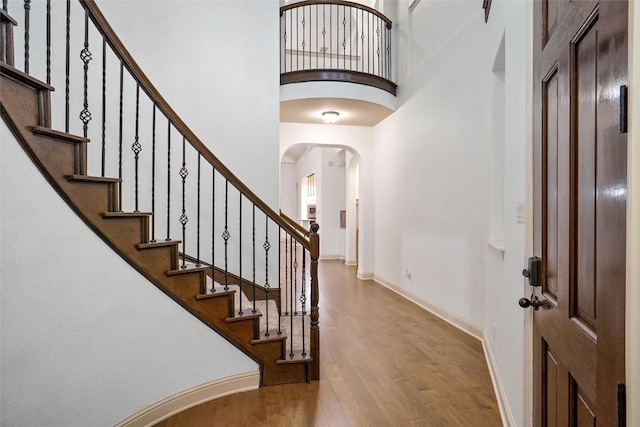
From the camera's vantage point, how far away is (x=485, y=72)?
133 inches

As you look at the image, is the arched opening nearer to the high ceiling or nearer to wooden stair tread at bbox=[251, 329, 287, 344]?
the high ceiling

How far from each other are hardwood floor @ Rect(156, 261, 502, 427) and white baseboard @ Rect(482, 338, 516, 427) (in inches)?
1.6

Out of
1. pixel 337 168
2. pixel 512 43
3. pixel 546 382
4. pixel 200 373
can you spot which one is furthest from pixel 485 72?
pixel 337 168

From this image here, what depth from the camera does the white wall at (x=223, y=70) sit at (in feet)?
12.1

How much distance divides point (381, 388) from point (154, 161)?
7.57ft

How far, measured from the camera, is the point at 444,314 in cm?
421

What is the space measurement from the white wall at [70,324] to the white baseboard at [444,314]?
2630 millimetres

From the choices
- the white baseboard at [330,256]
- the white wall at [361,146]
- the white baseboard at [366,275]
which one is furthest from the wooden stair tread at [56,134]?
the white baseboard at [330,256]

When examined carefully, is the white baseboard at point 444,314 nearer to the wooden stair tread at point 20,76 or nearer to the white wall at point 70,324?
the white wall at point 70,324

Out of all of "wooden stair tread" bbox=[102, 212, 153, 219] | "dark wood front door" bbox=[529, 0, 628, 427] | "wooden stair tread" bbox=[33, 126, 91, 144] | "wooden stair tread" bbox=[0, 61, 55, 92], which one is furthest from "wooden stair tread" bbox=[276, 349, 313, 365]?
"wooden stair tread" bbox=[0, 61, 55, 92]

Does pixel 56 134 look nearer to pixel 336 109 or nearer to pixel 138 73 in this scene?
pixel 138 73

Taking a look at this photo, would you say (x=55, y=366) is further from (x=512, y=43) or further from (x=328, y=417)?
(x=512, y=43)

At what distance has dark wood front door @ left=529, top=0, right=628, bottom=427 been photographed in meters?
0.74

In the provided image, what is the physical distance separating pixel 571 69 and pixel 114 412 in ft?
7.98
